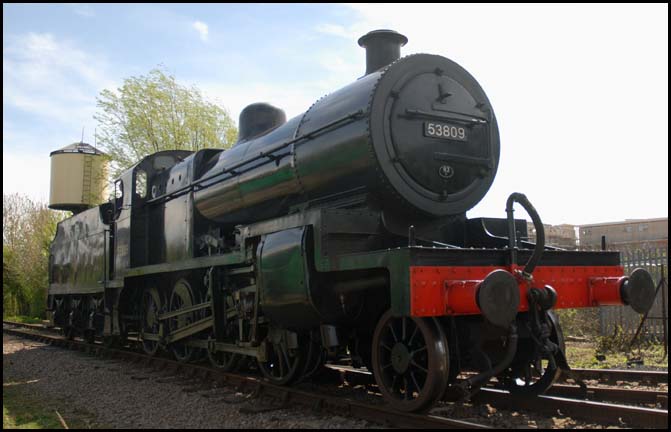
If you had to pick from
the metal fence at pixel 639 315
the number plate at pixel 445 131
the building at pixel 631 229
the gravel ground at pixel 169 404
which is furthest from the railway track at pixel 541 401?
the building at pixel 631 229

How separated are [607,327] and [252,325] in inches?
286

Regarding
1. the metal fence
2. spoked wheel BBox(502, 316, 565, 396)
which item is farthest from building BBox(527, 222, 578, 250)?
spoked wheel BBox(502, 316, 565, 396)

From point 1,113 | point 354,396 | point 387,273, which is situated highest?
point 1,113

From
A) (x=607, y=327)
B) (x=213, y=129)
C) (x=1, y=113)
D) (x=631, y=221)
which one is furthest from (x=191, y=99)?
(x=631, y=221)

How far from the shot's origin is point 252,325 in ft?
22.4

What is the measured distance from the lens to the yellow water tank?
25922 millimetres

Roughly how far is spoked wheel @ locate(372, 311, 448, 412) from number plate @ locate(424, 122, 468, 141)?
1889mm

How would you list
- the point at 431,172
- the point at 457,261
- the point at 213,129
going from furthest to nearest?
1. the point at 213,129
2. the point at 431,172
3. the point at 457,261

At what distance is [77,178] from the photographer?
26.1 m

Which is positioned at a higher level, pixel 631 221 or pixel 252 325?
pixel 631 221

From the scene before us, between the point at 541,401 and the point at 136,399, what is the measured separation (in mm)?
4301

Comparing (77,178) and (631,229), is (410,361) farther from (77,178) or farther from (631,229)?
(631,229)

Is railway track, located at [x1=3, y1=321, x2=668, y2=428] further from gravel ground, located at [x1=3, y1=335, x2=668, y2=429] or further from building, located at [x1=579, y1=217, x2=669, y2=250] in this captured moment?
building, located at [x1=579, y1=217, x2=669, y2=250]

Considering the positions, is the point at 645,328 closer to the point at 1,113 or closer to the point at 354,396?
the point at 354,396
